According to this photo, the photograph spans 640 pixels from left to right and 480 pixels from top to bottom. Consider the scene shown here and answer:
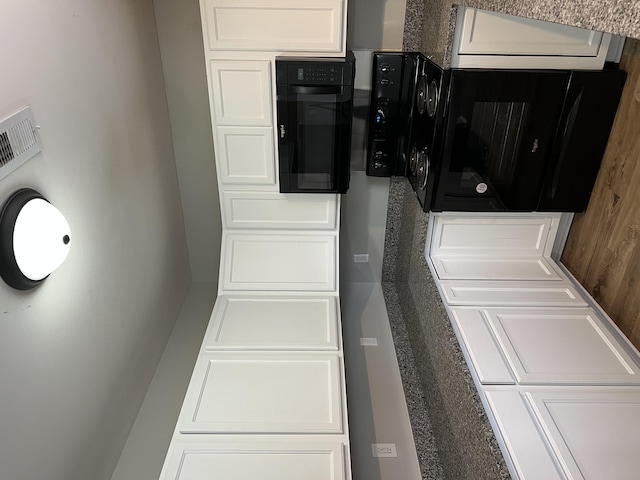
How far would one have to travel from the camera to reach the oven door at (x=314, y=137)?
7.38ft

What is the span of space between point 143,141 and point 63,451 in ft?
4.48

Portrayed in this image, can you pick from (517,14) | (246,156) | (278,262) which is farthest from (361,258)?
(517,14)

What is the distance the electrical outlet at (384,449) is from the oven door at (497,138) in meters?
1.08

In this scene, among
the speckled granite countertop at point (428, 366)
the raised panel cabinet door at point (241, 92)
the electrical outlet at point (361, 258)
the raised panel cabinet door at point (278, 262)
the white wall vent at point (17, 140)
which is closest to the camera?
the white wall vent at point (17, 140)

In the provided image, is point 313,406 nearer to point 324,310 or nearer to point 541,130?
point 324,310

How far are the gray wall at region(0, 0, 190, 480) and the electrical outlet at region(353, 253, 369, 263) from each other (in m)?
1.18

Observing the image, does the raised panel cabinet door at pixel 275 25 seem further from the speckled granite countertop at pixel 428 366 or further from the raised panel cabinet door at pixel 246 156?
the speckled granite countertop at pixel 428 366

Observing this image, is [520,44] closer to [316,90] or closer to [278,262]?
[316,90]

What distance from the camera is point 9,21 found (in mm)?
1352

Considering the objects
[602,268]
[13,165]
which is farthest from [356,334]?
[13,165]

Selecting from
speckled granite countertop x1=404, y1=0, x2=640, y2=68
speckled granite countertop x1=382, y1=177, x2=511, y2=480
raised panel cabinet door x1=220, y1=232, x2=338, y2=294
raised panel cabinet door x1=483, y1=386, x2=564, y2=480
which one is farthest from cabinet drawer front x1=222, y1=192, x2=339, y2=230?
raised panel cabinet door x1=483, y1=386, x2=564, y2=480

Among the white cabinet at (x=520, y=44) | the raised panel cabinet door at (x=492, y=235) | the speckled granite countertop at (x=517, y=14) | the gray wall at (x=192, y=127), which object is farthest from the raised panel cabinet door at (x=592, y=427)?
the gray wall at (x=192, y=127)

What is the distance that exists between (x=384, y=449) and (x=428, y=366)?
1.36 ft

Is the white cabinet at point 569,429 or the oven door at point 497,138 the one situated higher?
the oven door at point 497,138
